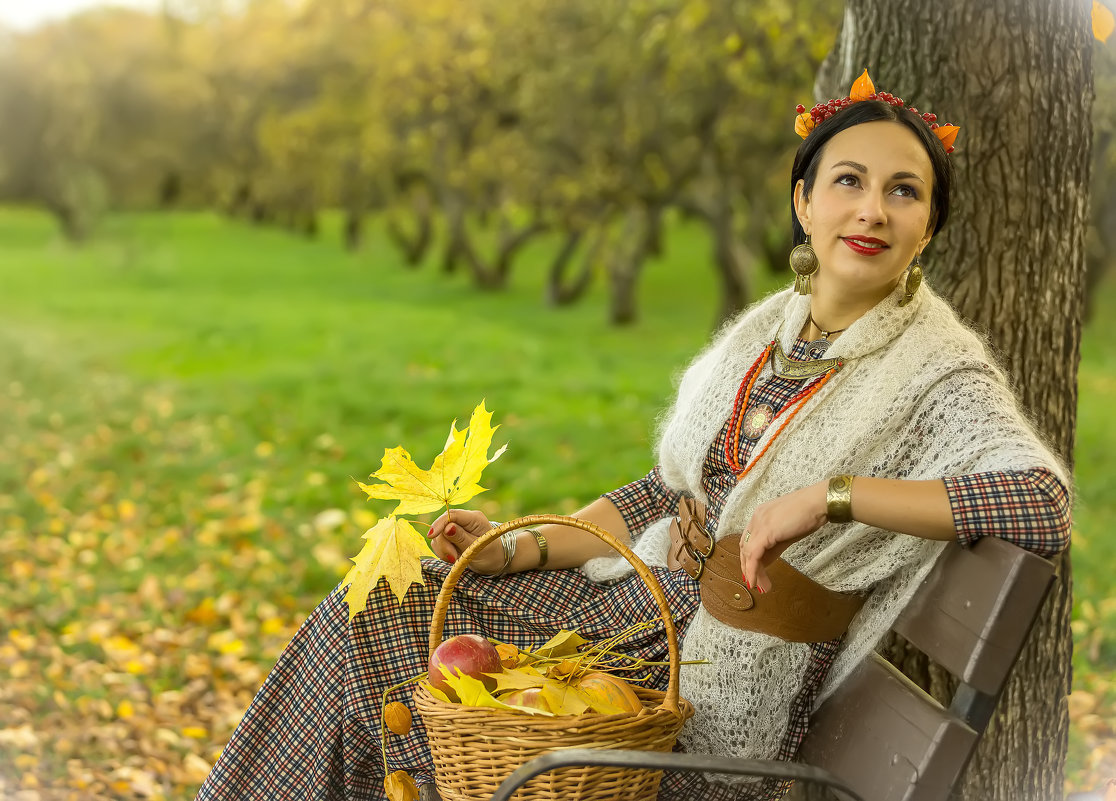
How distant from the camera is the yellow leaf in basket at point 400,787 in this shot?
2.30 meters

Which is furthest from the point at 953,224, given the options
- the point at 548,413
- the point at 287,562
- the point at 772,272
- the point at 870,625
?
the point at 772,272

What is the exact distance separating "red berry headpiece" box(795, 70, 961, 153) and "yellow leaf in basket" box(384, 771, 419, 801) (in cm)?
153

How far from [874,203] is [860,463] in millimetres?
493

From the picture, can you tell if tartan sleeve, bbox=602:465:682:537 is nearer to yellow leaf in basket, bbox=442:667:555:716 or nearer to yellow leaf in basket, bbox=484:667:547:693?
yellow leaf in basket, bbox=484:667:547:693

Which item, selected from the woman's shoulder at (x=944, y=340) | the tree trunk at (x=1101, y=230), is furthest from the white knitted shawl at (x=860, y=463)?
the tree trunk at (x=1101, y=230)

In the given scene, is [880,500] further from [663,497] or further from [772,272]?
[772,272]

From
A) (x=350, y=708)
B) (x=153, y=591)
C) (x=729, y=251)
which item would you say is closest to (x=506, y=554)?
(x=350, y=708)

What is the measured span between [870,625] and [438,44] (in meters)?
14.4

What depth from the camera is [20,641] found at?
518cm

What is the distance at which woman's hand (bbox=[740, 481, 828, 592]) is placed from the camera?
6.48 ft

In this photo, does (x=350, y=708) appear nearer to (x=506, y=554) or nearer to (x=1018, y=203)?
(x=506, y=554)

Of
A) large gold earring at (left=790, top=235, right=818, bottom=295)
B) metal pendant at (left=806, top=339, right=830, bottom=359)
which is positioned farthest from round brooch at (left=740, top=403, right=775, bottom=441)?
large gold earring at (left=790, top=235, right=818, bottom=295)

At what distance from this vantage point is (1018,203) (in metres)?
2.88

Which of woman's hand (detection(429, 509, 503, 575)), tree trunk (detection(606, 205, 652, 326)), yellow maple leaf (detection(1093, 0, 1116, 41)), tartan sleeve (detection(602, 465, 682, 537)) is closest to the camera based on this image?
woman's hand (detection(429, 509, 503, 575))
